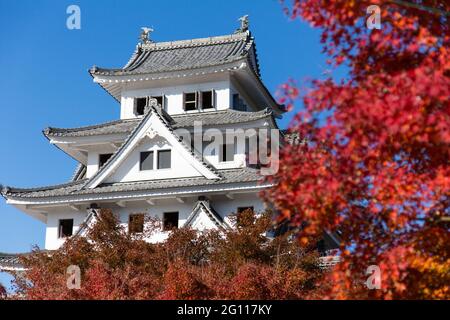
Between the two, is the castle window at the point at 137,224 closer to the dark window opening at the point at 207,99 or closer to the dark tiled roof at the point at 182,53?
the dark window opening at the point at 207,99

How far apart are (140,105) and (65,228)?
6.85 meters

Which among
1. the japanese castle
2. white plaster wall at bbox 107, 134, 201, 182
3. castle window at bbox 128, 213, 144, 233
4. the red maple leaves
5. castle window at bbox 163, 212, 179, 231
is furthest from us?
castle window at bbox 163, 212, 179, 231

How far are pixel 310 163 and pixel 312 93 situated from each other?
0.92 m

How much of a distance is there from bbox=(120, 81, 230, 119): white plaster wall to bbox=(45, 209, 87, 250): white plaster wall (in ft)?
18.0

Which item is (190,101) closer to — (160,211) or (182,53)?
(182,53)

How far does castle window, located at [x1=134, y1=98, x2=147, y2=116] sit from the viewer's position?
33.6m

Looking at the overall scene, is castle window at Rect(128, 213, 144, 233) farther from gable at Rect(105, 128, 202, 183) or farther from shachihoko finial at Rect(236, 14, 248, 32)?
shachihoko finial at Rect(236, 14, 248, 32)

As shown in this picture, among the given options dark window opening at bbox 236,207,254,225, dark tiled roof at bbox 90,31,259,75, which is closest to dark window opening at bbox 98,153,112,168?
dark tiled roof at bbox 90,31,259,75

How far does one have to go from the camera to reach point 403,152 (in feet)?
31.6

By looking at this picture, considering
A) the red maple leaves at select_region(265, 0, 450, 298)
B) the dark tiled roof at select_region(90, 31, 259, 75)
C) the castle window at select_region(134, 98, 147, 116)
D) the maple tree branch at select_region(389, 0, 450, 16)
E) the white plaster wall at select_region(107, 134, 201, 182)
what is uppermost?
the dark tiled roof at select_region(90, 31, 259, 75)

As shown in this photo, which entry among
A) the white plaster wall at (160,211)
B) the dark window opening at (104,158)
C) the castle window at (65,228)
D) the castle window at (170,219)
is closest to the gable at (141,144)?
the white plaster wall at (160,211)
